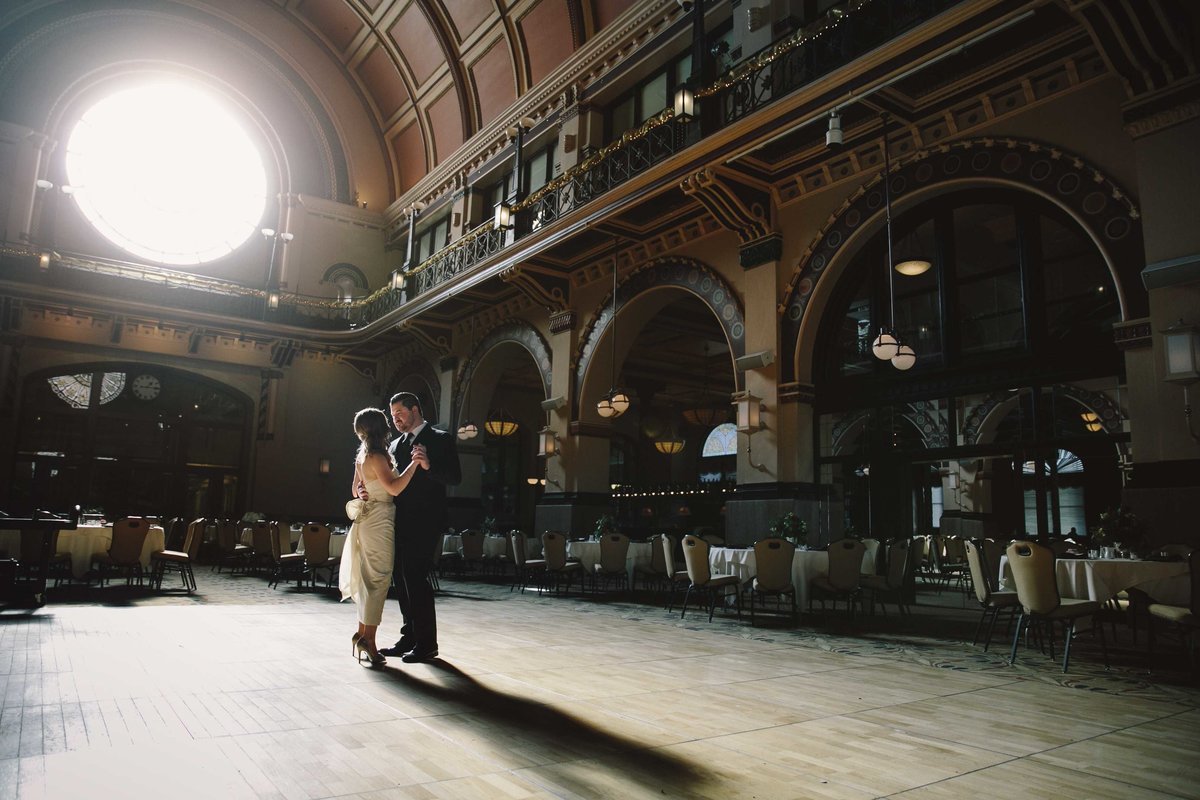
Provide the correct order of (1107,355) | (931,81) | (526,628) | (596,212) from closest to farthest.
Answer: (526,628) < (1107,355) < (931,81) < (596,212)

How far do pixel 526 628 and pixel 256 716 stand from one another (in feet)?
10.7

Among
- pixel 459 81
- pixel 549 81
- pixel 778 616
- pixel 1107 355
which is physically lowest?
pixel 778 616

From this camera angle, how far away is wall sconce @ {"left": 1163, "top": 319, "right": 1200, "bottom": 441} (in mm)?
5688

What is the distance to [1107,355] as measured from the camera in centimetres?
688

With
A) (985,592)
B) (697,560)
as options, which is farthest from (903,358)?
(697,560)

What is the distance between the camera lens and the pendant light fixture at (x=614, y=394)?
34.4 ft

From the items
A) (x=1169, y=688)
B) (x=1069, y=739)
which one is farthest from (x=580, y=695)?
(x=1169, y=688)

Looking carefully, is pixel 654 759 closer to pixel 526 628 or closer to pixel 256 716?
pixel 256 716

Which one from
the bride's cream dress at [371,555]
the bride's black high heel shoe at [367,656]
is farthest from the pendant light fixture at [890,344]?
the bride's black high heel shoe at [367,656]

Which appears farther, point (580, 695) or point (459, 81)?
point (459, 81)

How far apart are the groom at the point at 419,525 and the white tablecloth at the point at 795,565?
3.78 meters

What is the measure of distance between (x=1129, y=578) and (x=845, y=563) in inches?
95.0

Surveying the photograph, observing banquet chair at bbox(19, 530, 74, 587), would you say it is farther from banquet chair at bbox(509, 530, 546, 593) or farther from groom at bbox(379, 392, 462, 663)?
banquet chair at bbox(509, 530, 546, 593)

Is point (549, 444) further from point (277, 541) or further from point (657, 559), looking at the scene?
point (277, 541)
